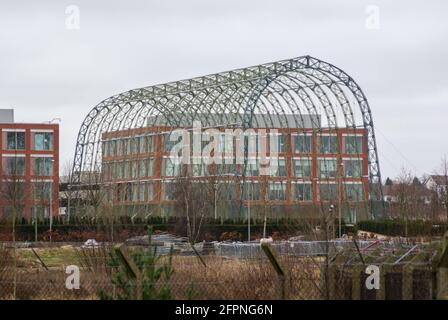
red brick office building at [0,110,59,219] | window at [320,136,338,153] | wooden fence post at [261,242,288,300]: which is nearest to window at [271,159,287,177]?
window at [320,136,338,153]

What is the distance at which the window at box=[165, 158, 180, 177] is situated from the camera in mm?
71375

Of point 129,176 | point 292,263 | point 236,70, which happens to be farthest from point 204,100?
point 292,263

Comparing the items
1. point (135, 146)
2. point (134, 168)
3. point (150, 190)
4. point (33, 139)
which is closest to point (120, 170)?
point (134, 168)

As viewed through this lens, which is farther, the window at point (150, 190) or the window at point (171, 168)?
the window at point (150, 190)

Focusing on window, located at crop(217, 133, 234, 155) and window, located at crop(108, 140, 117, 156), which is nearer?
window, located at crop(217, 133, 234, 155)

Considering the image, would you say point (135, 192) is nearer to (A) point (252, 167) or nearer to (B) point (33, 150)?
(A) point (252, 167)

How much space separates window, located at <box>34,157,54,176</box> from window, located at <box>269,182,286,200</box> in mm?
23289

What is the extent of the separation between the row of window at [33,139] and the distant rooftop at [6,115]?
5.79 metres

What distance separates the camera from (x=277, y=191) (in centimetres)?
7512

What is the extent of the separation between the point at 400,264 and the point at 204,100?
47857 millimetres

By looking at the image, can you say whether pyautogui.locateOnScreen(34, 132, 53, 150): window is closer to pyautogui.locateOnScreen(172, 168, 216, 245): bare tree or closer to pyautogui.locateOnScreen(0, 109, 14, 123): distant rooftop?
pyautogui.locateOnScreen(0, 109, 14, 123): distant rooftop

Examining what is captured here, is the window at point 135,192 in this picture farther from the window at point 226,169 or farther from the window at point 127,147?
the window at point 226,169

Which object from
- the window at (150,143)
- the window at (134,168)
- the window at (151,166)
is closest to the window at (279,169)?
the window at (151,166)

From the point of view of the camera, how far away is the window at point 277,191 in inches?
2878
